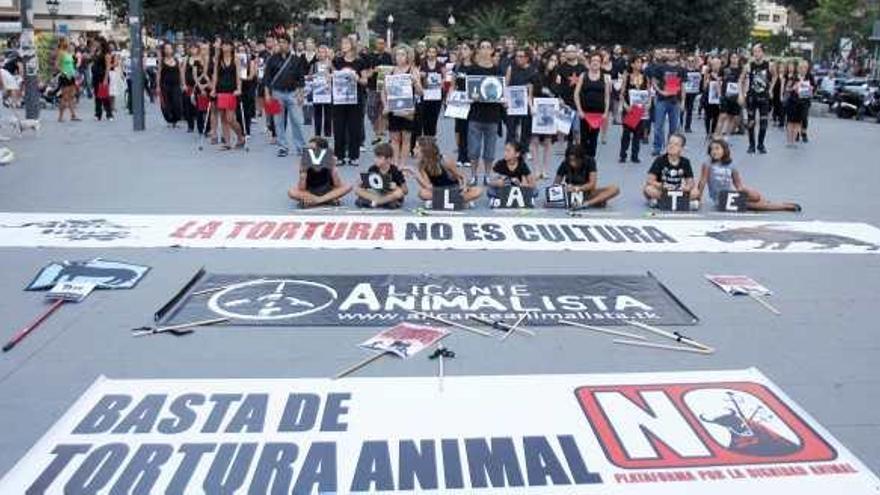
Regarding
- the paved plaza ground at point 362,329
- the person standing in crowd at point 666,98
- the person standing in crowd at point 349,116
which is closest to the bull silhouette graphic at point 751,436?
the paved plaza ground at point 362,329

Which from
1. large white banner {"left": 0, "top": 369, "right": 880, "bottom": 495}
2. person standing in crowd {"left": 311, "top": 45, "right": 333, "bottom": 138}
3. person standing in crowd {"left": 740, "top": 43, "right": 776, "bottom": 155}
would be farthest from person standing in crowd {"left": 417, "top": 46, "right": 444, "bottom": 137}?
large white banner {"left": 0, "top": 369, "right": 880, "bottom": 495}

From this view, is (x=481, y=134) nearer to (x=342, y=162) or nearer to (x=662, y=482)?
(x=342, y=162)

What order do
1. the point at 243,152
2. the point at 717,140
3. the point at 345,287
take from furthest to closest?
the point at 243,152 < the point at 717,140 < the point at 345,287

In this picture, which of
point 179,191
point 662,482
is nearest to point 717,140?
point 179,191

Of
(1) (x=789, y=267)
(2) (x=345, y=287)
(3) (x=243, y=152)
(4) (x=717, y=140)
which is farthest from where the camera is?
(3) (x=243, y=152)

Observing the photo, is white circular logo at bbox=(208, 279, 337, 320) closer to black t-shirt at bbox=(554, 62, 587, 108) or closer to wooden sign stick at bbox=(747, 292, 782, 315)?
wooden sign stick at bbox=(747, 292, 782, 315)

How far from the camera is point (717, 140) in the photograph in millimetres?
10344

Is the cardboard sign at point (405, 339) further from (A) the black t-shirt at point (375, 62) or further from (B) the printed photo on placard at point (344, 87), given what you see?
(A) the black t-shirt at point (375, 62)

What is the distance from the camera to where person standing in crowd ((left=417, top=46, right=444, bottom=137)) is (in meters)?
13.4

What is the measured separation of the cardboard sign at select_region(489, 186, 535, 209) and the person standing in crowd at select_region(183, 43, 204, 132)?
26.1 feet

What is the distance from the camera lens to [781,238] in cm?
880

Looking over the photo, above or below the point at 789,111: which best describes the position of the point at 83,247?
below

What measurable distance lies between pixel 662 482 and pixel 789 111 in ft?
47.4

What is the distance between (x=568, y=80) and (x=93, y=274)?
8.29 m
